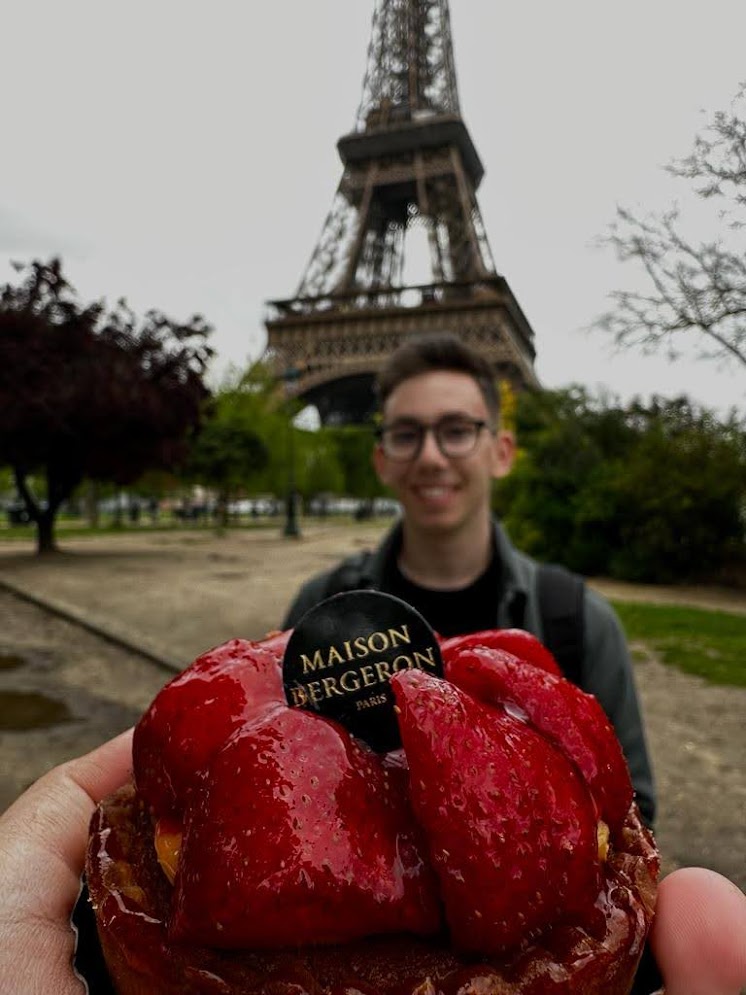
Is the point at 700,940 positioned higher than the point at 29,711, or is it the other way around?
the point at 700,940

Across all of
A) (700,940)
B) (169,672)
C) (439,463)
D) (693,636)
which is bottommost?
(693,636)

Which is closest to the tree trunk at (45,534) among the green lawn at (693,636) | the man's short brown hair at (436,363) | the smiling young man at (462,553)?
the green lawn at (693,636)

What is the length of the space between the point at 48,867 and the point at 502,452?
2.66 metres

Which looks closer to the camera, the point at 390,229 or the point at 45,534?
the point at 45,534

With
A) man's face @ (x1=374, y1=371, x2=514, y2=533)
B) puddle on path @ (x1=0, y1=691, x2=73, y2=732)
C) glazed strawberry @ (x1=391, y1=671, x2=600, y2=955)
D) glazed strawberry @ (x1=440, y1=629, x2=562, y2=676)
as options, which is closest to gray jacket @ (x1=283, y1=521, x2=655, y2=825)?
man's face @ (x1=374, y1=371, x2=514, y2=533)

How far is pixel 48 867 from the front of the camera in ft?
3.58

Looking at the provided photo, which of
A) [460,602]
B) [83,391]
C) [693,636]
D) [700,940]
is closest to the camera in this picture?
[700,940]

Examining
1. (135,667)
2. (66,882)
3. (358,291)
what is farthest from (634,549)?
(358,291)

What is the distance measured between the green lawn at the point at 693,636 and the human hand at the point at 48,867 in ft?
21.0

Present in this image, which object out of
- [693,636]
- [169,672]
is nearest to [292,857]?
[169,672]

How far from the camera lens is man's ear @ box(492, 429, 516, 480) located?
322 cm

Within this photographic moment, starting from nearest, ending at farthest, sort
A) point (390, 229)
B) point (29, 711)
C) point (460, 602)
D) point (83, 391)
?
1. point (460, 602)
2. point (29, 711)
3. point (83, 391)
4. point (390, 229)

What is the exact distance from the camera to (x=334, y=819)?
0.71 metres

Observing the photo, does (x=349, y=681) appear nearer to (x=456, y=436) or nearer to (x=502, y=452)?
(x=456, y=436)
